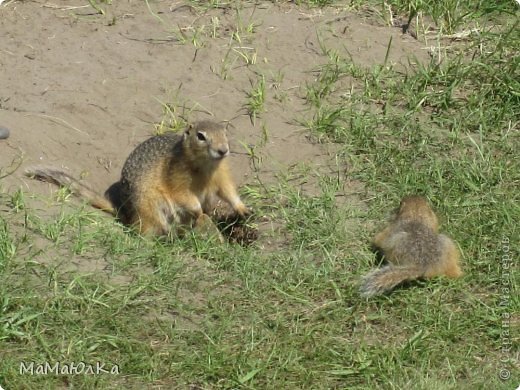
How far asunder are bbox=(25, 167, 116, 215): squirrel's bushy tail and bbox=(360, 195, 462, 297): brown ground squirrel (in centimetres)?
215

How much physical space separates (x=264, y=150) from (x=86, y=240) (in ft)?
6.20

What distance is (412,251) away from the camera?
6.80 metres

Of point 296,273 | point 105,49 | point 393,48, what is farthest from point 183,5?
point 296,273

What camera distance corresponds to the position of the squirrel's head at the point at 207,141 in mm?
7613

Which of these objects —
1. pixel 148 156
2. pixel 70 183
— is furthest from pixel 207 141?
pixel 70 183

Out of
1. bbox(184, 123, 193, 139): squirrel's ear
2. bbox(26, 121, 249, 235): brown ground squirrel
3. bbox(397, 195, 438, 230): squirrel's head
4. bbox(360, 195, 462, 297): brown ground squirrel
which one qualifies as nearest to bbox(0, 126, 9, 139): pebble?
bbox(26, 121, 249, 235): brown ground squirrel

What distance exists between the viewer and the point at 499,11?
9.69 metres

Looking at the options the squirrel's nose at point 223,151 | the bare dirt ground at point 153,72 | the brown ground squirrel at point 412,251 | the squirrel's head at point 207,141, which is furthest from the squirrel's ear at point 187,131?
the brown ground squirrel at point 412,251

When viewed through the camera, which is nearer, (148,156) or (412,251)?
(412,251)

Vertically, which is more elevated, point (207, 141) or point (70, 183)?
point (207, 141)

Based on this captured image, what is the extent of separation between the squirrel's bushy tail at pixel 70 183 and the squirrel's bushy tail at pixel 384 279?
92.3 inches

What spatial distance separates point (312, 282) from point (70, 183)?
6.82ft

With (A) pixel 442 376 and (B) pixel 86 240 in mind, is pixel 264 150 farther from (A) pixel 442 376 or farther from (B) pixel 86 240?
(A) pixel 442 376

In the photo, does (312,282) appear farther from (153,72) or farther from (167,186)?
(153,72)
